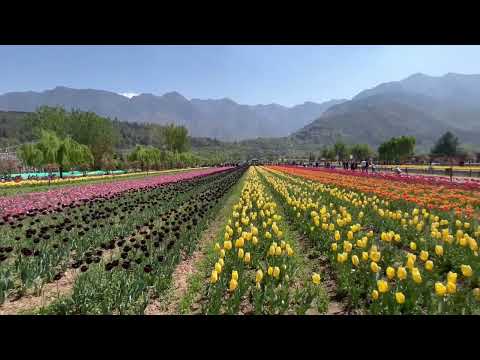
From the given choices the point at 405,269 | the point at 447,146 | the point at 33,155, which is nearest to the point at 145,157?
the point at 33,155

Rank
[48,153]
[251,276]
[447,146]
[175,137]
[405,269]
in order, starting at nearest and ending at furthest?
[405,269]
[251,276]
[48,153]
[175,137]
[447,146]

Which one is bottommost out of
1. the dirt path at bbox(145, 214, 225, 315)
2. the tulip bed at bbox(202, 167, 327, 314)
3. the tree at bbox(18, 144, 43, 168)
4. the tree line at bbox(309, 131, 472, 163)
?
the dirt path at bbox(145, 214, 225, 315)

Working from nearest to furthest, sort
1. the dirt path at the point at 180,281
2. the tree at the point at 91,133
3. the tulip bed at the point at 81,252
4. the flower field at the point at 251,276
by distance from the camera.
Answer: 1. the flower field at the point at 251,276
2. the dirt path at the point at 180,281
3. the tulip bed at the point at 81,252
4. the tree at the point at 91,133

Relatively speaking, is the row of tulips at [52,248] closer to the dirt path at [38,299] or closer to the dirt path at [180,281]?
the dirt path at [38,299]

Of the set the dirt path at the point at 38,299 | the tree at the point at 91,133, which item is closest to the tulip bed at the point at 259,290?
the dirt path at the point at 38,299

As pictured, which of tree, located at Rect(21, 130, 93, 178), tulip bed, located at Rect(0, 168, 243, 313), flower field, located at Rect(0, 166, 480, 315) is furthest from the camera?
tree, located at Rect(21, 130, 93, 178)

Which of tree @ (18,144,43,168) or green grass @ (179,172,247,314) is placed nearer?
green grass @ (179,172,247,314)

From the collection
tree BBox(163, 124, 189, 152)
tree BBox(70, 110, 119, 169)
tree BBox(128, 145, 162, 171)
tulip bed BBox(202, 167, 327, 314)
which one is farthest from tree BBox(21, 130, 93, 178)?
tree BBox(163, 124, 189, 152)

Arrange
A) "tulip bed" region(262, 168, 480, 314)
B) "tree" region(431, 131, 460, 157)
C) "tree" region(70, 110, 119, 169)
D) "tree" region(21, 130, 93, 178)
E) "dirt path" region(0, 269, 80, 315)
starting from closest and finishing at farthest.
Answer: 1. "tulip bed" region(262, 168, 480, 314)
2. "dirt path" region(0, 269, 80, 315)
3. "tree" region(21, 130, 93, 178)
4. "tree" region(70, 110, 119, 169)
5. "tree" region(431, 131, 460, 157)

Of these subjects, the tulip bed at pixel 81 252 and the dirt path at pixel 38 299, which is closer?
the dirt path at pixel 38 299

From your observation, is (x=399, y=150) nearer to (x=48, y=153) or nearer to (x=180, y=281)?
(x=48, y=153)

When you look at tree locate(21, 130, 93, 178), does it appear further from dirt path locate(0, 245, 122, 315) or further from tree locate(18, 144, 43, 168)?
dirt path locate(0, 245, 122, 315)
